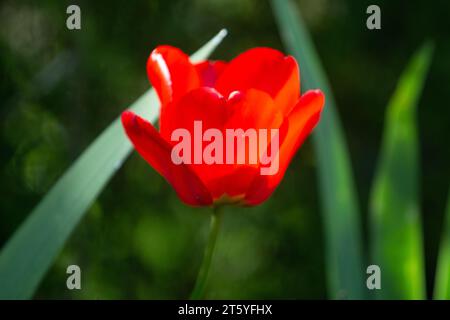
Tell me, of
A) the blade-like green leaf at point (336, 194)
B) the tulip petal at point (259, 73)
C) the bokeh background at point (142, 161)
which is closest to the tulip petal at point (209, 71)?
the tulip petal at point (259, 73)

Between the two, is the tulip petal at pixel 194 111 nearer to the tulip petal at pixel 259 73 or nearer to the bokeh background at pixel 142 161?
the tulip petal at pixel 259 73

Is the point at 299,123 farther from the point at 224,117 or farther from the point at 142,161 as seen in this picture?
the point at 142,161

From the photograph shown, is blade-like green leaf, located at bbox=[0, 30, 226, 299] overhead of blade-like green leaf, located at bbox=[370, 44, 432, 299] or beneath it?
beneath

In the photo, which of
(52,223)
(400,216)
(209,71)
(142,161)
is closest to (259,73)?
(209,71)

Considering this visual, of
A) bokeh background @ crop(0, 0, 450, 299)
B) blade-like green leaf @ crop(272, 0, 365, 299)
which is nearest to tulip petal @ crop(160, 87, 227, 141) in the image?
blade-like green leaf @ crop(272, 0, 365, 299)

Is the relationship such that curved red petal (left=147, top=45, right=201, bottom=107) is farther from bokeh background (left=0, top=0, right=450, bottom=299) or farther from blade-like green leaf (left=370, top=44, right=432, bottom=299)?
bokeh background (left=0, top=0, right=450, bottom=299)

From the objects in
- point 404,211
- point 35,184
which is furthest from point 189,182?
point 35,184
